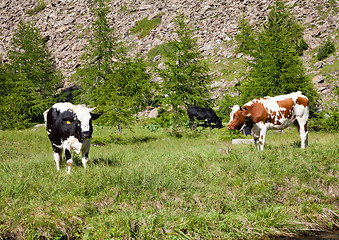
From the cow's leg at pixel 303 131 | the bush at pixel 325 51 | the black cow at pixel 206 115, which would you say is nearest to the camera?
the cow's leg at pixel 303 131

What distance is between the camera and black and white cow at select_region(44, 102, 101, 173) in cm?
702

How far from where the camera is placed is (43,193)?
17.8 feet

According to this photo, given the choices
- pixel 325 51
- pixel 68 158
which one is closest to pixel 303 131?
pixel 68 158

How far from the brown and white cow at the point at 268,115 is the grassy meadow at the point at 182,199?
1505 mm

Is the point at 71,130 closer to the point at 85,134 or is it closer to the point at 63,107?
the point at 85,134

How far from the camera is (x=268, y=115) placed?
929 cm

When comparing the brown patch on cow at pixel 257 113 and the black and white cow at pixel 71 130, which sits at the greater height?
the black and white cow at pixel 71 130

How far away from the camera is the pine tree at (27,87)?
24673mm

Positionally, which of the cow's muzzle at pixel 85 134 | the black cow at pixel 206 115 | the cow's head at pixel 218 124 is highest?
the cow's muzzle at pixel 85 134

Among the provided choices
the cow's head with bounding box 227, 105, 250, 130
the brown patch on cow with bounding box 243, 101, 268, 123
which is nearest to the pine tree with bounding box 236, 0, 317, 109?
the brown patch on cow with bounding box 243, 101, 268, 123

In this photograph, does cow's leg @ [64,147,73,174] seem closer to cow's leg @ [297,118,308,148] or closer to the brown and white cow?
the brown and white cow

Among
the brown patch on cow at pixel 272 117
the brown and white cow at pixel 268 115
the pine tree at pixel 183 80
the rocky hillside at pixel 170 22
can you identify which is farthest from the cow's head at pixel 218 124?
the brown patch on cow at pixel 272 117

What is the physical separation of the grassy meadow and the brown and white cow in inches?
59.2

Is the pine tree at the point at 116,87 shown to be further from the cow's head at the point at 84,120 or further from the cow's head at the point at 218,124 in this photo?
the cow's head at the point at 84,120
